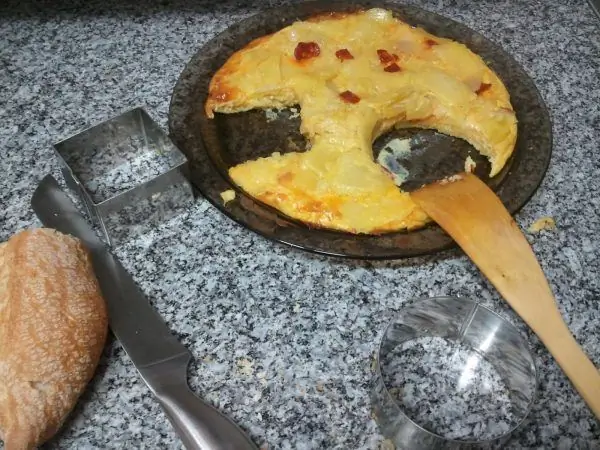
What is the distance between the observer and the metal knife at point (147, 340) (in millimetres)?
821

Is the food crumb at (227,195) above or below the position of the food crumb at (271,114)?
below

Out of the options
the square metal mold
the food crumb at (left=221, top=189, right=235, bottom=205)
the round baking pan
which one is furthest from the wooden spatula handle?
the square metal mold

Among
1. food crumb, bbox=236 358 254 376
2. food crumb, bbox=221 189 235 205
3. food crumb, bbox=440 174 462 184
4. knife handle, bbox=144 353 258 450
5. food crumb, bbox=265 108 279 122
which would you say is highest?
food crumb, bbox=265 108 279 122

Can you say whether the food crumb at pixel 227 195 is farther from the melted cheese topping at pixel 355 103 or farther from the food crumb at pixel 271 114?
the food crumb at pixel 271 114

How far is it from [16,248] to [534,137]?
1.02 metres

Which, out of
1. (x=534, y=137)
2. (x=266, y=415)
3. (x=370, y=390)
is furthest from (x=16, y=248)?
(x=534, y=137)

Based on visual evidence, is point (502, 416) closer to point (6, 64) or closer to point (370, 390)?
point (370, 390)

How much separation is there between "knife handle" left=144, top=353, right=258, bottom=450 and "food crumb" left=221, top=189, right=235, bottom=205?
12.9 inches

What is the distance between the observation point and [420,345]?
995 mm

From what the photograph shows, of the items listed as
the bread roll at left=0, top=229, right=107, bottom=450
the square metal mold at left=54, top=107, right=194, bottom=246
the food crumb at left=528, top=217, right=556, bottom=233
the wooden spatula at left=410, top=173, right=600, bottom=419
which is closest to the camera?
the bread roll at left=0, top=229, right=107, bottom=450

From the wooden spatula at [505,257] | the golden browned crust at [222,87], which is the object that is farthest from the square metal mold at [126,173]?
the wooden spatula at [505,257]

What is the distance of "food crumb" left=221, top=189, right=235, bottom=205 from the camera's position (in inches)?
43.0

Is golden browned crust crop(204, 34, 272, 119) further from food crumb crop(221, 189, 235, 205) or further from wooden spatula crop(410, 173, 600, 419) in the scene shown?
wooden spatula crop(410, 173, 600, 419)

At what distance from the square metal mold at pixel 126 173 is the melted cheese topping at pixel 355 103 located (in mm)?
133
